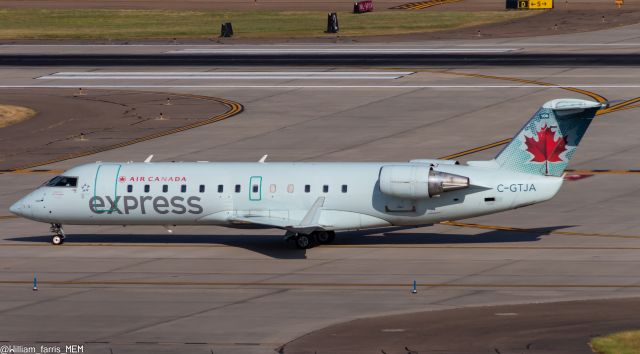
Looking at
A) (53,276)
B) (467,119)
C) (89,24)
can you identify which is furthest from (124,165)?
(89,24)

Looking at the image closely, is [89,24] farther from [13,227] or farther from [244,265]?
[244,265]

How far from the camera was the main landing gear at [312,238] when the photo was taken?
4666 cm

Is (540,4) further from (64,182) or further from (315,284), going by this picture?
(315,284)

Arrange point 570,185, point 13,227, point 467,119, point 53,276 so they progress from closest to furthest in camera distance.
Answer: point 53,276 → point 13,227 → point 570,185 → point 467,119

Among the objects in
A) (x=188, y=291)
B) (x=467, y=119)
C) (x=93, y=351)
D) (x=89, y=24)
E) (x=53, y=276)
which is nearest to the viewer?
(x=93, y=351)

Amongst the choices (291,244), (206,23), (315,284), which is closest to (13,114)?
(291,244)

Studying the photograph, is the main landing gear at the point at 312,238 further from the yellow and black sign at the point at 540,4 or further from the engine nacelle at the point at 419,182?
the yellow and black sign at the point at 540,4

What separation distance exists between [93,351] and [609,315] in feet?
46.5

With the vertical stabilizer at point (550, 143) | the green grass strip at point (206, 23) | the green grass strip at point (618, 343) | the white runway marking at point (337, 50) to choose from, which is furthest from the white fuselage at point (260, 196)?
the green grass strip at point (206, 23)

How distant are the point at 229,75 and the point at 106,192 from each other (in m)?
44.3

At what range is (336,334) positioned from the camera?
34.6 metres

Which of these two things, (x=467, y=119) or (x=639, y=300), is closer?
(x=639, y=300)

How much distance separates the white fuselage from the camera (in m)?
45.3

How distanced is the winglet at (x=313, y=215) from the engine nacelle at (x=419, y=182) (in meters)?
2.61
